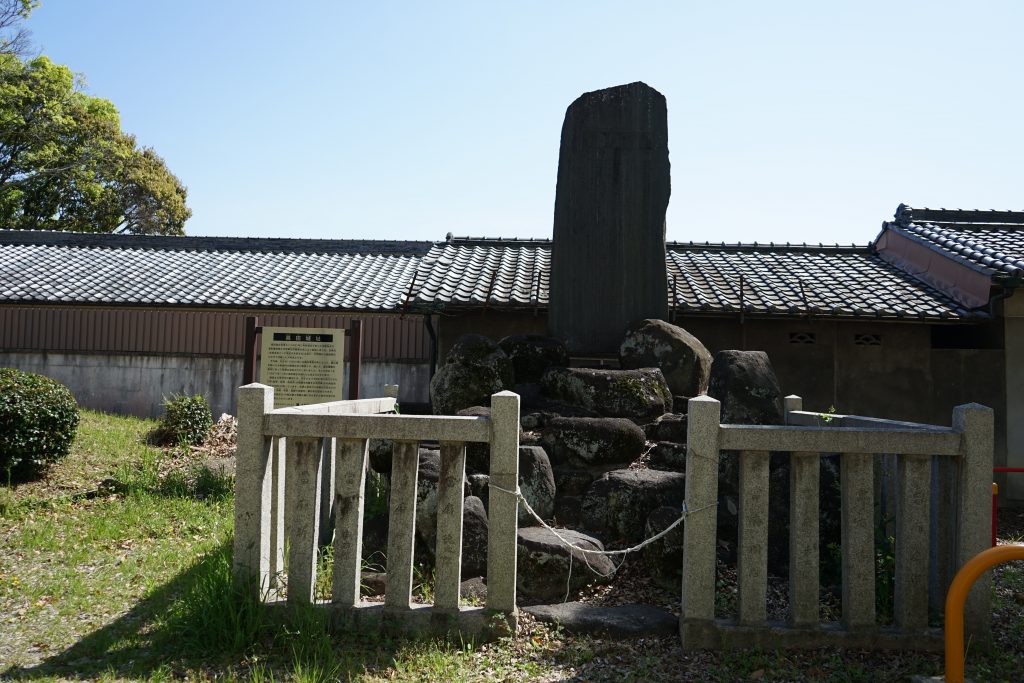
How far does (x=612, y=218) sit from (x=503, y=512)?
16.7 ft

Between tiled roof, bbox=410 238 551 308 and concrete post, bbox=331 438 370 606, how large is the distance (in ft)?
20.9

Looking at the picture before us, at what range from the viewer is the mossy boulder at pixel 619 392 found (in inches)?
294

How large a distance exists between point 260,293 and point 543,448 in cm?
1180

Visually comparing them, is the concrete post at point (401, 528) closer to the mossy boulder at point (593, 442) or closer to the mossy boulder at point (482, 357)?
the mossy boulder at point (593, 442)

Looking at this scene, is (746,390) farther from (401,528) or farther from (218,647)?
(218,647)

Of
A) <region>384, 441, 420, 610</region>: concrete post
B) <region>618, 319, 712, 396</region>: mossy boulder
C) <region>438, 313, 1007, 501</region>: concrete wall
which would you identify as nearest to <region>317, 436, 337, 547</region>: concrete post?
<region>384, 441, 420, 610</region>: concrete post

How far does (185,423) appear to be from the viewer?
37.3ft

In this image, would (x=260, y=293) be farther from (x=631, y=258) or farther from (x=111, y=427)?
(x=631, y=258)

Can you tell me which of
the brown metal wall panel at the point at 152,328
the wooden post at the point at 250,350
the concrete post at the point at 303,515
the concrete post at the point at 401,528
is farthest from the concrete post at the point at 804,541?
the brown metal wall panel at the point at 152,328

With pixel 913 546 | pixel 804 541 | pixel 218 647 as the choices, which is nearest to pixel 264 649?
pixel 218 647

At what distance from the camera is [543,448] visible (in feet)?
22.5

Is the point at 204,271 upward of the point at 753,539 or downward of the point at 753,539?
upward

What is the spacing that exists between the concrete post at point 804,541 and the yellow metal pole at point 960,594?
108 cm

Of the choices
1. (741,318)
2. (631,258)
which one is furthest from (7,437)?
(741,318)
